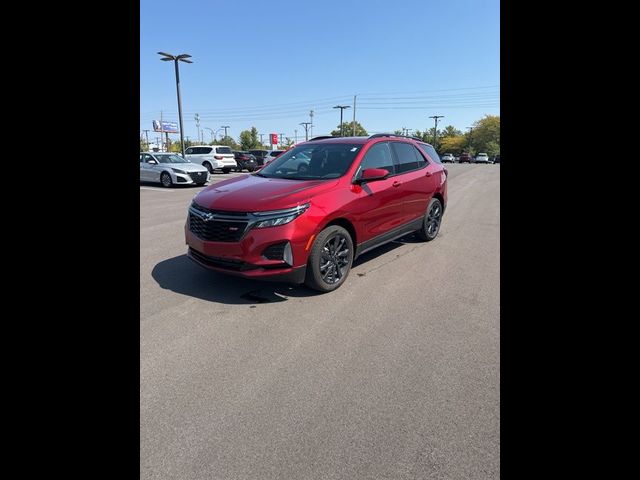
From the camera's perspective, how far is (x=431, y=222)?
22.3ft

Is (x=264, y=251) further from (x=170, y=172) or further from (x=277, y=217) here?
(x=170, y=172)

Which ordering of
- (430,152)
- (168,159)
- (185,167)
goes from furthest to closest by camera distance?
(168,159)
(185,167)
(430,152)

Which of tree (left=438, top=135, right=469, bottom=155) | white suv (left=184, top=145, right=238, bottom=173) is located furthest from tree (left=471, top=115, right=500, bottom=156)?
white suv (left=184, top=145, right=238, bottom=173)

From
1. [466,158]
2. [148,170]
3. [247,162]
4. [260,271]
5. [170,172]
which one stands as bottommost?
[260,271]

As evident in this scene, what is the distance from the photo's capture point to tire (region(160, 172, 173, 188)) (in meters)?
17.1

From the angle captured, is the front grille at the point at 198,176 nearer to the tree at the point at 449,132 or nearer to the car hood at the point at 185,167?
the car hood at the point at 185,167

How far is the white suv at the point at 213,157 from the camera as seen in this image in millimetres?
25109

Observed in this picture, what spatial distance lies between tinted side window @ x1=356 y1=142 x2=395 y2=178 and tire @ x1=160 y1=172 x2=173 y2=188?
45.8 feet

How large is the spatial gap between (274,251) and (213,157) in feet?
75.6

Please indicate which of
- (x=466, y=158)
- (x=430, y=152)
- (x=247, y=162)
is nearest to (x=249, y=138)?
(x=466, y=158)

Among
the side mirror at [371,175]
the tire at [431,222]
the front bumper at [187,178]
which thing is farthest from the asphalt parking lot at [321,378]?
the front bumper at [187,178]

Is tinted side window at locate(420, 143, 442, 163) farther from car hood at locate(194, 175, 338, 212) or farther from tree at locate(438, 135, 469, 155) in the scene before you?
tree at locate(438, 135, 469, 155)
